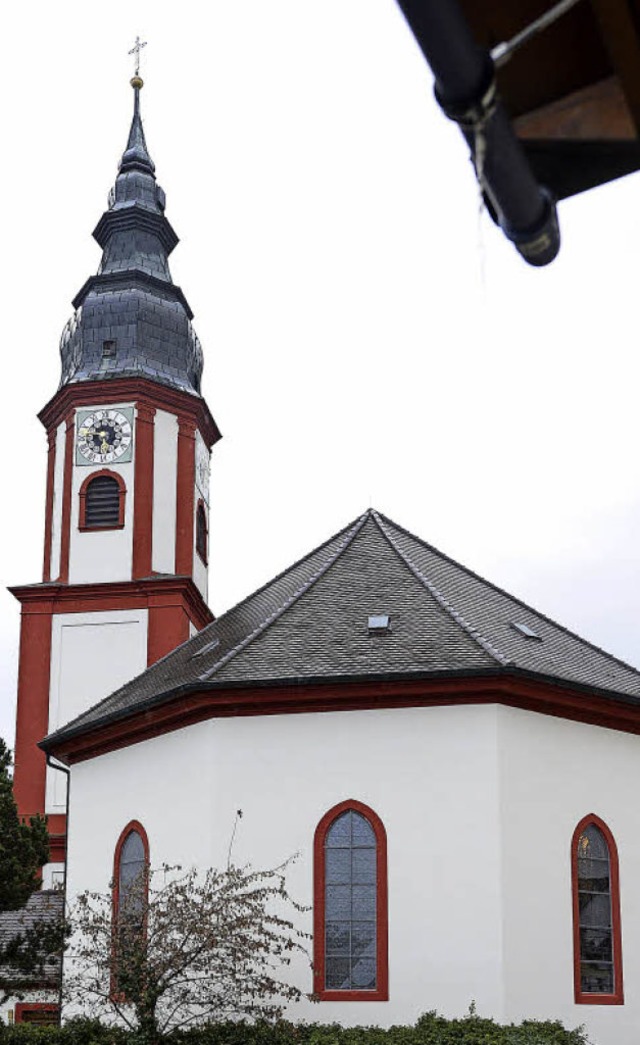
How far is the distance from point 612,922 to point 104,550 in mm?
19095

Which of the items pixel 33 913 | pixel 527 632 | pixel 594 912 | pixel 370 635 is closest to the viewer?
pixel 594 912

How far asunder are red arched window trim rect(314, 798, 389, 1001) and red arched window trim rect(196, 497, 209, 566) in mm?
18872

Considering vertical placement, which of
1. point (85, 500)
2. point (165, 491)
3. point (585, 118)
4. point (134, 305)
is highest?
point (134, 305)

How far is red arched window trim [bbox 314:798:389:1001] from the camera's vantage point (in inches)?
661

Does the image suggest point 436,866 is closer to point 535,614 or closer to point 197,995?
point 197,995

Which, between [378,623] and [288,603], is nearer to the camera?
[378,623]

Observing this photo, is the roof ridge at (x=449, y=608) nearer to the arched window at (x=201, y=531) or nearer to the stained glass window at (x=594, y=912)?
the stained glass window at (x=594, y=912)

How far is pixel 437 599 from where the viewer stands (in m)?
19.7

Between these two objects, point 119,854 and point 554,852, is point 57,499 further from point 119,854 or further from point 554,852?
point 554,852

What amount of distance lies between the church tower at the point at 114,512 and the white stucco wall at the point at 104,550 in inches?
1.3

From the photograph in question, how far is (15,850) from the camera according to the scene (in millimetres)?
24078

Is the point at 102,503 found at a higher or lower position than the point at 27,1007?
higher

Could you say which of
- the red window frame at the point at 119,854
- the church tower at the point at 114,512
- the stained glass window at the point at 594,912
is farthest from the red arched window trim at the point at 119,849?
the church tower at the point at 114,512

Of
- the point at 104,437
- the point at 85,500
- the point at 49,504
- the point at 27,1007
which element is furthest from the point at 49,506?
the point at 27,1007
